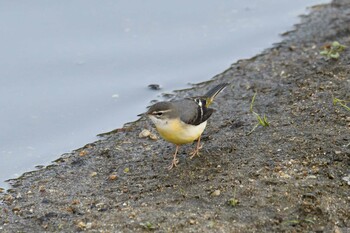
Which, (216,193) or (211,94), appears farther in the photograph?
(211,94)

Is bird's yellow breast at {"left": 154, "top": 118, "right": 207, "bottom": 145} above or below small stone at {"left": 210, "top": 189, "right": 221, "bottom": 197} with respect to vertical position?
above

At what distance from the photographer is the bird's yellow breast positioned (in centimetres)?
856

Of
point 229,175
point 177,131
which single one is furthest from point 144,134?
point 229,175

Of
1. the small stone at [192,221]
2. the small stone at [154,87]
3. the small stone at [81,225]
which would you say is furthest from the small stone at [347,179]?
the small stone at [154,87]

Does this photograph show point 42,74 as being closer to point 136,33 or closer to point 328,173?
point 136,33

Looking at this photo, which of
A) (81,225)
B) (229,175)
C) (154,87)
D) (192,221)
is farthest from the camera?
(154,87)

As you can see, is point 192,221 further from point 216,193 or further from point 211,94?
point 211,94

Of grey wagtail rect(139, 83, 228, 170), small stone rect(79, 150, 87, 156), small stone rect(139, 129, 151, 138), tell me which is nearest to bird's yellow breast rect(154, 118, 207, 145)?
grey wagtail rect(139, 83, 228, 170)

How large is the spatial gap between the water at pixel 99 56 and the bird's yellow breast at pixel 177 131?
1.62 meters

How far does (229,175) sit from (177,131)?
3.07 feet

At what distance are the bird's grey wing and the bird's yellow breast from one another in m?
0.08

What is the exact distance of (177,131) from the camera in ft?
28.2

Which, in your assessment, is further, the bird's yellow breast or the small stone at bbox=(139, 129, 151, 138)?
the small stone at bbox=(139, 129, 151, 138)

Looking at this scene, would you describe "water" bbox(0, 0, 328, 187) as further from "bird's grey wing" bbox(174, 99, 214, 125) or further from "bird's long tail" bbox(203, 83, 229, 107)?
"bird's grey wing" bbox(174, 99, 214, 125)
